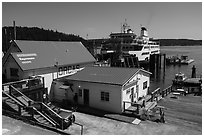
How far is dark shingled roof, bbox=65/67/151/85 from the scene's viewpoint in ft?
55.6

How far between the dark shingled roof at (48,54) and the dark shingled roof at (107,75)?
318cm

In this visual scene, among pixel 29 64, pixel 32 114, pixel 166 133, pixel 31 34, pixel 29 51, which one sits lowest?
pixel 166 133

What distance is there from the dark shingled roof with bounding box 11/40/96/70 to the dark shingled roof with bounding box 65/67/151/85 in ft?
10.4

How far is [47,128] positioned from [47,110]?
5.42 ft

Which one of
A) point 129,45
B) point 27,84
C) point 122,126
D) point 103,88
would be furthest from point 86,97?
point 129,45

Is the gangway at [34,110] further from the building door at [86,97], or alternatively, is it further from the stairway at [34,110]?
the building door at [86,97]

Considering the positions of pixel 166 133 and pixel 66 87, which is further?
pixel 66 87

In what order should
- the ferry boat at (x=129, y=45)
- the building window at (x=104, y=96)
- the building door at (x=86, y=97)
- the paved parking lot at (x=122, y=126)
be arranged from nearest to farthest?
the paved parking lot at (x=122, y=126) → the building window at (x=104, y=96) → the building door at (x=86, y=97) → the ferry boat at (x=129, y=45)

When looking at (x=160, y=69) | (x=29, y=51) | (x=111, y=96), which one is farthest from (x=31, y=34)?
(x=111, y=96)

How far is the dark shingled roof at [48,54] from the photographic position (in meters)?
18.8

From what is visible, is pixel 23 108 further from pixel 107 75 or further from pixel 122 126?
pixel 107 75

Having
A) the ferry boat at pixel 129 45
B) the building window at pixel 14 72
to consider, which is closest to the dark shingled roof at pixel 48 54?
the building window at pixel 14 72

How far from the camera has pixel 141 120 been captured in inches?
583

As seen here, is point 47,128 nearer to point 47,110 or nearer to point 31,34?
point 47,110
